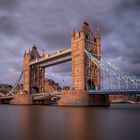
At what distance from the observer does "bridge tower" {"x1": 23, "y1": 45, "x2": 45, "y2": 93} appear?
284 feet

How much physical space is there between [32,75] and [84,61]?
1192 inches

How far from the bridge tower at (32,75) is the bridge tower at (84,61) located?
86.4 ft

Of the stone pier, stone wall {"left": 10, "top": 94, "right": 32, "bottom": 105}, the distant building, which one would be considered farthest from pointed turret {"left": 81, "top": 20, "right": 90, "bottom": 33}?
the distant building

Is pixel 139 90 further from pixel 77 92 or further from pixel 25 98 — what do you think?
pixel 25 98

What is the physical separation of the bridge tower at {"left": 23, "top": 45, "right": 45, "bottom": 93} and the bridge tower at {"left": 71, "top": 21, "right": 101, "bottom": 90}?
1037 inches

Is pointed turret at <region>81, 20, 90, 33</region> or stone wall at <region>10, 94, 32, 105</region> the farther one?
stone wall at <region>10, 94, 32, 105</region>

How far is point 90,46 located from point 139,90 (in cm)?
2100

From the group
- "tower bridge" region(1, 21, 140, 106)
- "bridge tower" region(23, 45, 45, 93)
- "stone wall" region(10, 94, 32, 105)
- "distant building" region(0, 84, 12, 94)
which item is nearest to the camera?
"tower bridge" region(1, 21, 140, 106)

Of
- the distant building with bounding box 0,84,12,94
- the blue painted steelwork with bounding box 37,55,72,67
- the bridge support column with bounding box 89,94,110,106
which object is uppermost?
the blue painted steelwork with bounding box 37,55,72,67

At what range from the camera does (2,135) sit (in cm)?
1625

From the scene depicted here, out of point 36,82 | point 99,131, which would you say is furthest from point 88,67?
point 99,131

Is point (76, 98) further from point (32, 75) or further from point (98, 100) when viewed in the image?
point (32, 75)

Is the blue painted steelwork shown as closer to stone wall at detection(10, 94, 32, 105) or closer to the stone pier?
stone wall at detection(10, 94, 32, 105)

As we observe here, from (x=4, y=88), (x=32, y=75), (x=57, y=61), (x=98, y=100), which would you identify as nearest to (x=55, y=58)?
(x=57, y=61)
